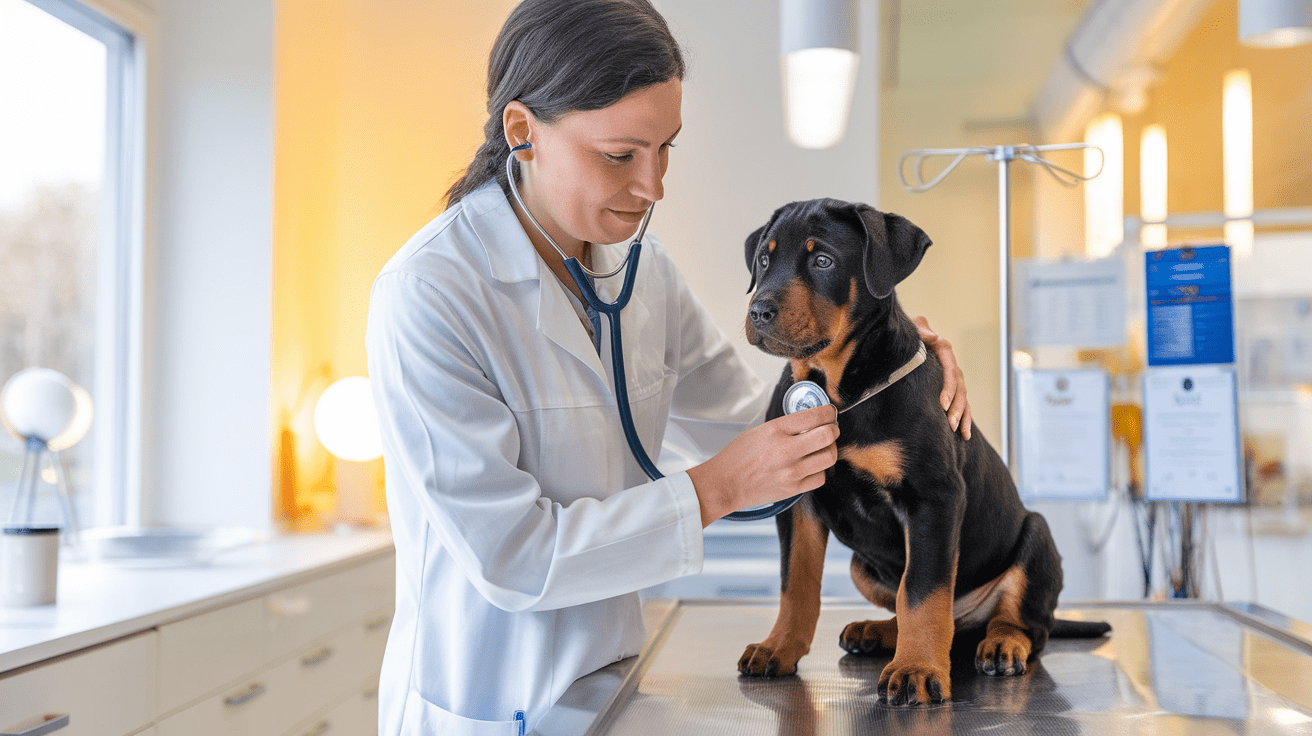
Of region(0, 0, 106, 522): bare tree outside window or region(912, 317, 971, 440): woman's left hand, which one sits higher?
region(0, 0, 106, 522): bare tree outside window

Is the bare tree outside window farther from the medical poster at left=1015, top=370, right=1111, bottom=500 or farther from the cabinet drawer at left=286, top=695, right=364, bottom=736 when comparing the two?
the medical poster at left=1015, top=370, right=1111, bottom=500

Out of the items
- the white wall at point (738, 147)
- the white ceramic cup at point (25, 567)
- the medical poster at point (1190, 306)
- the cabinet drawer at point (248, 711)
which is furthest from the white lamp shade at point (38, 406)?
the medical poster at point (1190, 306)

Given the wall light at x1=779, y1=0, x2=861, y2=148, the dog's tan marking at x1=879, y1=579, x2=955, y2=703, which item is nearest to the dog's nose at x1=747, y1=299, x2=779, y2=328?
the dog's tan marking at x1=879, y1=579, x2=955, y2=703

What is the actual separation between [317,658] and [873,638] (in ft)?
5.79

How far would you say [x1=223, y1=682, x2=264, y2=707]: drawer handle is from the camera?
6.79 ft

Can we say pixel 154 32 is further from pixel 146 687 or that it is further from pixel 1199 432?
pixel 1199 432

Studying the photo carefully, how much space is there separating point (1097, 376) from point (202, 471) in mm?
2608

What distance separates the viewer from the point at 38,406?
2266 millimetres

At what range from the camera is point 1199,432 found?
91.9 inches

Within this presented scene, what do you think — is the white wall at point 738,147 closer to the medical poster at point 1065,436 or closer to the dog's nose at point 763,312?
the medical poster at point 1065,436

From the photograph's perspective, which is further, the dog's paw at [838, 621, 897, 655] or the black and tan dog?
the dog's paw at [838, 621, 897, 655]

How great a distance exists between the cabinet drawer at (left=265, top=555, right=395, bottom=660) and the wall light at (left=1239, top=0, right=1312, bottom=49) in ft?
8.02

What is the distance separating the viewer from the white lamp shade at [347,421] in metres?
3.09

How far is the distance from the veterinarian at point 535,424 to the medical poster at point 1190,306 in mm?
1366
